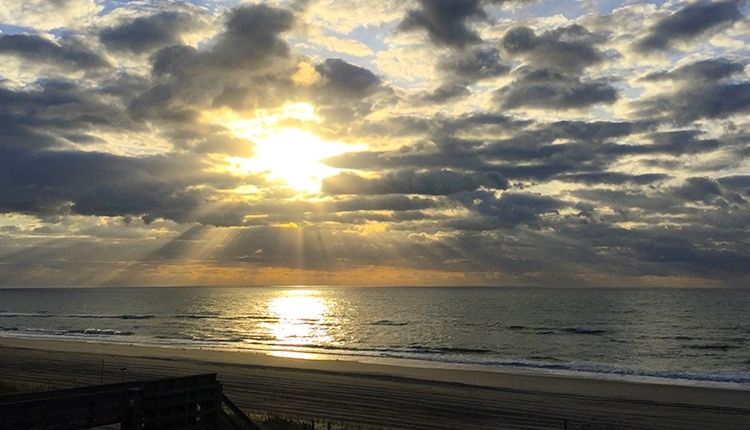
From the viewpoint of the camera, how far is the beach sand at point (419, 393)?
23344 millimetres

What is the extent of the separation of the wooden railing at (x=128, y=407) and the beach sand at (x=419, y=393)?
10.1m

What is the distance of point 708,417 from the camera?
25.3 metres

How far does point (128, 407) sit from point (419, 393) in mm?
20093

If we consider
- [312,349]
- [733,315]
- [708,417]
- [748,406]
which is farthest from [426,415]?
[733,315]

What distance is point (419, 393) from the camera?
29.3m

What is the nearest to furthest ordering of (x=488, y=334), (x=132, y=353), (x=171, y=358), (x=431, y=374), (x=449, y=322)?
(x=431, y=374) < (x=171, y=358) < (x=132, y=353) < (x=488, y=334) < (x=449, y=322)

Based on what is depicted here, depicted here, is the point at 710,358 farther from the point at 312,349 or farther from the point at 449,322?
the point at 449,322

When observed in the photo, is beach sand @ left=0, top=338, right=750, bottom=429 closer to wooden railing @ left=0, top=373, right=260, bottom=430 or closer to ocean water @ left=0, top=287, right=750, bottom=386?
ocean water @ left=0, top=287, right=750, bottom=386

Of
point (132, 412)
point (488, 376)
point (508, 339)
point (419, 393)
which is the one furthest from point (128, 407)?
point (508, 339)

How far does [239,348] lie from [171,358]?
46.9 ft

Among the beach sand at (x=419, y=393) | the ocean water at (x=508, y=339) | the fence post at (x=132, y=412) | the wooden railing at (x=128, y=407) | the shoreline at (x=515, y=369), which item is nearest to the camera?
the wooden railing at (x=128, y=407)

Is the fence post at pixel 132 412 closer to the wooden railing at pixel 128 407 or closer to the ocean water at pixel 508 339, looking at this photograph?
the wooden railing at pixel 128 407

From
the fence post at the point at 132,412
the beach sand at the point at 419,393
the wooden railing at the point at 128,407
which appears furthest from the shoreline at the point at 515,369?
the fence post at the point at 132,412

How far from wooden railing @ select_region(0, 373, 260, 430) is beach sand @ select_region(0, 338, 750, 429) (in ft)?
33.2
